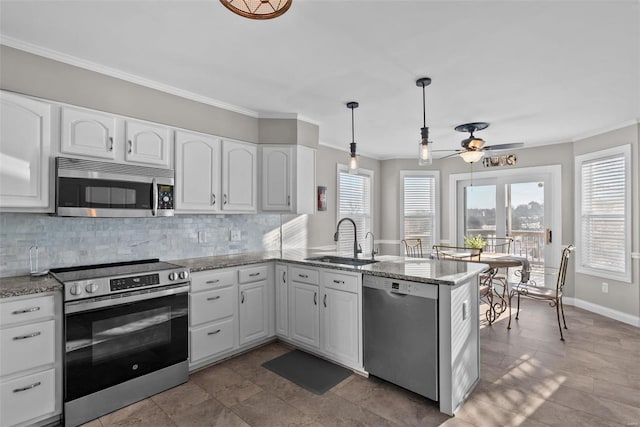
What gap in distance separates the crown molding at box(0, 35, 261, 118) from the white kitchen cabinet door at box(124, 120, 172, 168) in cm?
37

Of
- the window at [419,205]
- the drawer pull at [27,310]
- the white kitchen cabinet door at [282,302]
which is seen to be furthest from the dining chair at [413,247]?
the drawer pull at [27,310]

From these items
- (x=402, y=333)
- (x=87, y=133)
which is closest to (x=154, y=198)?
(x=87, y=133)

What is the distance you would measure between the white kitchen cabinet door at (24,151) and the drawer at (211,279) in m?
1.22

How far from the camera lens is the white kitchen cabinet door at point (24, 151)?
7.43 feet

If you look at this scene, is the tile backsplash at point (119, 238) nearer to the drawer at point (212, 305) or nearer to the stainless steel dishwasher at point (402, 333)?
the drawer at point (212, 305)

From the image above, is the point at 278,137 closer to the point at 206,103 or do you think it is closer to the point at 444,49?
the point at 206,103

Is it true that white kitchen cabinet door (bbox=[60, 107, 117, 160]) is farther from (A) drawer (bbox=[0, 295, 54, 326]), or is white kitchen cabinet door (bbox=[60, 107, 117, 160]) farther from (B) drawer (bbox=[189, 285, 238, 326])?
(B) drawer (bbox=[189, 285, 238, 326])

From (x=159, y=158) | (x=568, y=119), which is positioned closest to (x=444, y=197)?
(x=568, y=119)

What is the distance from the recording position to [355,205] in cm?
612

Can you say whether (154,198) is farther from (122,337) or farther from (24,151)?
(122,337)

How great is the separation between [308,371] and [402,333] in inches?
38.1

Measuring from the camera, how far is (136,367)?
8.15 feet

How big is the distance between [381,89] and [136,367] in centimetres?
310

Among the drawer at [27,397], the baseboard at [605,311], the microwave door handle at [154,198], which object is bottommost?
the baseboard at [605,311]
